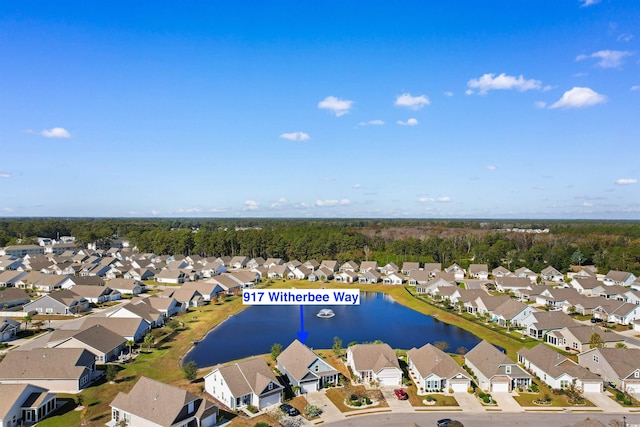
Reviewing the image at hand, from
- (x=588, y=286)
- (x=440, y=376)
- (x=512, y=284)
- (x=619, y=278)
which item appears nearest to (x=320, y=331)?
(x=440, y=376)

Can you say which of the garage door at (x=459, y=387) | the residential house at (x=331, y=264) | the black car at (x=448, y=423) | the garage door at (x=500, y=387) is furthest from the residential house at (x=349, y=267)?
the black car at (x=448, y=423)

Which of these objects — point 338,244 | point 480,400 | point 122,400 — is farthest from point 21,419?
point 338,244

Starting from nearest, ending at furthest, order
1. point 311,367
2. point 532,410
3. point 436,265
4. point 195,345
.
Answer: point 532,410 → point 311,367 → point 195,345 → point 436,265

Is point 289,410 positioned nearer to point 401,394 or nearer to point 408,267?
point 401,394

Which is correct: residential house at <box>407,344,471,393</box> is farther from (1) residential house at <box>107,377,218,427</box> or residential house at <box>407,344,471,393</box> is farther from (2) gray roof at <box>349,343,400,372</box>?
(1) residential house at <box>107,377,218,427</box>

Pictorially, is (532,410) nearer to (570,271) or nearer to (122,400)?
(122,400)

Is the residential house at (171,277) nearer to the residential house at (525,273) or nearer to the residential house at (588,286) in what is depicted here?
the residential house at (525,273)

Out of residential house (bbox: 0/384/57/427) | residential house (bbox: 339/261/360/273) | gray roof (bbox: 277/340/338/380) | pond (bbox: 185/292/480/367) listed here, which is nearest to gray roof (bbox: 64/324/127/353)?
pond (bbox: 185/292/480/367)
